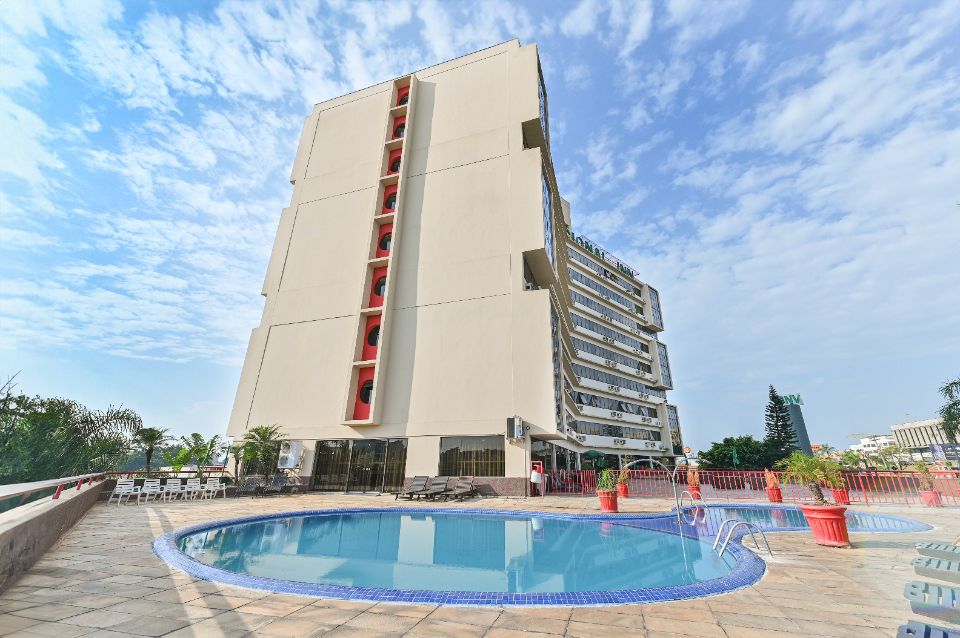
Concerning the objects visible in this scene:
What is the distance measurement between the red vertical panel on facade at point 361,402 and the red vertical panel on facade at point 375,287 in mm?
3839

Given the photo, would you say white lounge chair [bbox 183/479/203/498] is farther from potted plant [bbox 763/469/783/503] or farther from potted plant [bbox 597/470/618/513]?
potted plant [bbox 763/469/783/503]

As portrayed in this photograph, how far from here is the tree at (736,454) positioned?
37469 millimetres

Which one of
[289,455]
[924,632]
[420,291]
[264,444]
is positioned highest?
[420,291]

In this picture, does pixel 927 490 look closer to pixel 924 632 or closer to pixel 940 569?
pixel 940 569

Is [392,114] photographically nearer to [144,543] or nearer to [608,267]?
[144,543]

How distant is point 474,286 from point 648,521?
13.5 m

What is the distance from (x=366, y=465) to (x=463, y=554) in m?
14.0

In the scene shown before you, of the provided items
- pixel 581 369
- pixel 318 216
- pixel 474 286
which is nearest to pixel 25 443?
pixel 318 216

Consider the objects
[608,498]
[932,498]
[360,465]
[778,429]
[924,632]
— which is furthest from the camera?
[778,429]

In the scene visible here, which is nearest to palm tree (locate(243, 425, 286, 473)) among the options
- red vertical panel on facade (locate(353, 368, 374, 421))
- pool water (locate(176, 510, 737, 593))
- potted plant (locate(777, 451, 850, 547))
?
Result: red vertical panel on facade (locate(353, 368, 374, 421))

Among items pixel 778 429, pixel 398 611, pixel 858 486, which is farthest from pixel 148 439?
pixel 778 429

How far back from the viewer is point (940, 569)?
3.79 m

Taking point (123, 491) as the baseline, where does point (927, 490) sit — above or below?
above

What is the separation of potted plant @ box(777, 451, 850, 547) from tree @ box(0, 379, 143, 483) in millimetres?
30384
